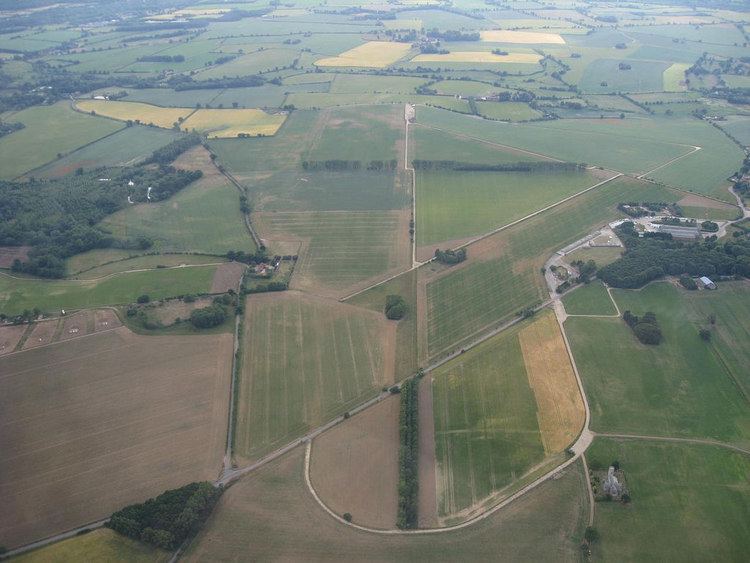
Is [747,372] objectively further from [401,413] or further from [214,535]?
[214,535]

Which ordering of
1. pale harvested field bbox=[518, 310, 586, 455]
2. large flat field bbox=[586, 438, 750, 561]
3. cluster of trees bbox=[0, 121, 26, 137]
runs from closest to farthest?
1. large flat field bbox=[586, 438, 750, 561]
2. pale harvested field bbox=[518, 310, 586, 455]
3. cluster of trees bbox=[0, 121, 26, 137]

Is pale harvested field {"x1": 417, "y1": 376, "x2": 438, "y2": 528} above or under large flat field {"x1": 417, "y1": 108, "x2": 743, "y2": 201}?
above

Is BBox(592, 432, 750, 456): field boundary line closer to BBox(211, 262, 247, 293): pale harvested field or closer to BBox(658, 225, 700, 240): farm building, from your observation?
BBox(658, 225, 700, 240): farm building

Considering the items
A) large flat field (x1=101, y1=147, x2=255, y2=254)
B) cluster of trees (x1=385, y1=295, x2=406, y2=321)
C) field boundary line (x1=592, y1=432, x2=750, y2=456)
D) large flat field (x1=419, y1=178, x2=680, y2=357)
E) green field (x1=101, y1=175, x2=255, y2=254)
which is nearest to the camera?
field boundary line (x1=592, y1=432, x2=750, y2=456)

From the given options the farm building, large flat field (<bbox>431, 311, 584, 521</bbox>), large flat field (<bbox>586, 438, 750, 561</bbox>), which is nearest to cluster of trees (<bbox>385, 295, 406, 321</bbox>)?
large flat field (<bbox>431, 311, 584, 521</bbox>)

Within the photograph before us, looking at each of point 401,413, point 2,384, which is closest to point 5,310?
Answer: point 2,384

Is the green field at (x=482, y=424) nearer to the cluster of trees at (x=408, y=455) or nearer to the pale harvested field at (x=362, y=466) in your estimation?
the cluster of trees at (x=408, y=455)

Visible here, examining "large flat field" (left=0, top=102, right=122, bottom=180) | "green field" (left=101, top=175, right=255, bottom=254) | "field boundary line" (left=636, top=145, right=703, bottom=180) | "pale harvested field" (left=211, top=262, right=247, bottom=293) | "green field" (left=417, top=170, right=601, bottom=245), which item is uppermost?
"large flat field" (left=0, top=102, right=122, bottom=180)
